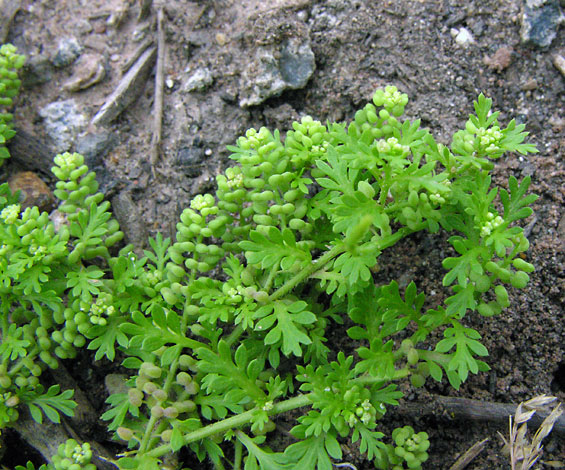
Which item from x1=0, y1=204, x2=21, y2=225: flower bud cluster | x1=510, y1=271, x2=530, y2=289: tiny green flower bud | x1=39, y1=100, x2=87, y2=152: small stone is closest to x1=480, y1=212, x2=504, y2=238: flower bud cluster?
x1=510, y1=271, x2=530, y2=289: tiny green flower bud

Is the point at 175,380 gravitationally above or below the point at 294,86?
below

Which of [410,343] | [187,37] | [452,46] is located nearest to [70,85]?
[187,37]

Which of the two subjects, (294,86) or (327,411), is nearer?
(327,411)

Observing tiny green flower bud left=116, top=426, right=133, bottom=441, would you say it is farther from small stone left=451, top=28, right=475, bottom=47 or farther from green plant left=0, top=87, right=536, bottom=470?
small stone left=451, top=28, right=475, bottom=47

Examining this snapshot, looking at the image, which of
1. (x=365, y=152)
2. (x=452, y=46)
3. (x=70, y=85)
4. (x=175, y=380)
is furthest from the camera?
(x=70, y=85)

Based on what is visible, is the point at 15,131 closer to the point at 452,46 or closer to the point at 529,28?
the point at 452,46
